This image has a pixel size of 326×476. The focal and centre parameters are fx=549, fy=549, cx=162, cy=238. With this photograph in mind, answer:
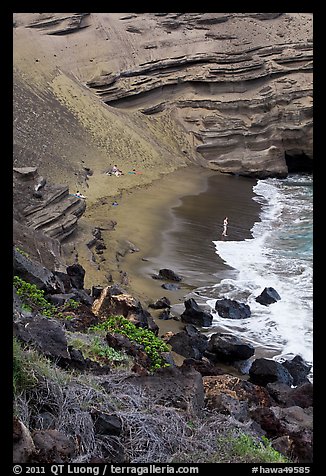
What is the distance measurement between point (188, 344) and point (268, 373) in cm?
160

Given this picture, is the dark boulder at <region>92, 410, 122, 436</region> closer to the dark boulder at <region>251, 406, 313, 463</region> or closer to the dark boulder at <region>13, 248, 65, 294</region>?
the dark boulder at <region>251, 406, 313, 463</region>

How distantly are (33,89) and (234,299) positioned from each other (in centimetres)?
2054

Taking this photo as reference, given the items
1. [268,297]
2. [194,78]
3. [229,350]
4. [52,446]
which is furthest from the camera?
[194,78]

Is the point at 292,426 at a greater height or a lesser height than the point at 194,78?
lesser

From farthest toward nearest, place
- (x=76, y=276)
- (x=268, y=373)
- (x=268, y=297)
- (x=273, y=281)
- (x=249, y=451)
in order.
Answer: (x=273, y=281) < (x=268, y=297) < (x=76, y=276) < (x=268, y=373) < (x=249, y=451)

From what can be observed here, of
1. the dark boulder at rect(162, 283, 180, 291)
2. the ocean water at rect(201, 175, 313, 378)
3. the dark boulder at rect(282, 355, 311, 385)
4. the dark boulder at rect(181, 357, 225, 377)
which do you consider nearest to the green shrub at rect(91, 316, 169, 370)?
the dark boulder at rect(181, 357, 225, 377)

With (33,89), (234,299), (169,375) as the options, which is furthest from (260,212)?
(169,375)

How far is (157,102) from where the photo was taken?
122 ft

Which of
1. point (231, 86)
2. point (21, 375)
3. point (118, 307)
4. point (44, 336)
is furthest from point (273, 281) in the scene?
point (231, 86)

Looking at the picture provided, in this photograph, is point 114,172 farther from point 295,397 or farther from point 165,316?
point 295,397

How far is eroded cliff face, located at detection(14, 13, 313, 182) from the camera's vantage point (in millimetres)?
34750

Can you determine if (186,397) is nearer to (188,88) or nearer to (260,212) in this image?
(260,212)

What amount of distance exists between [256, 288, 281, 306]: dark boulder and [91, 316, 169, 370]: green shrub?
18.4ft

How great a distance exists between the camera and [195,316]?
1233 centimetres
